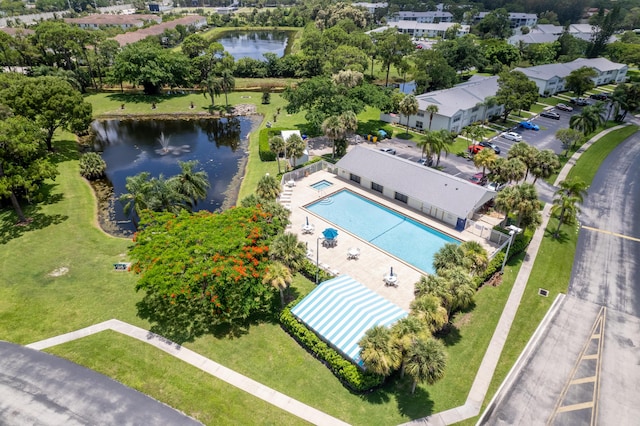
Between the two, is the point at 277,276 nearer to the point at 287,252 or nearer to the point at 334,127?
the point at 287,252

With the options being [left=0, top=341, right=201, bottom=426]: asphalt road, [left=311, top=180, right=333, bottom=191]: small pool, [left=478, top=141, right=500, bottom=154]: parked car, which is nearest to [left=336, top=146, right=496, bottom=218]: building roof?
[left=311, top=180, right=333, bottom=191]: small pool

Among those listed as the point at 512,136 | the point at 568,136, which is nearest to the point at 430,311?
the point at 568,136

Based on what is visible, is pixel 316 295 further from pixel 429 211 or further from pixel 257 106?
pixel 257 106

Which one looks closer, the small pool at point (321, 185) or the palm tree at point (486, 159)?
the palm tree at point (486, 159)

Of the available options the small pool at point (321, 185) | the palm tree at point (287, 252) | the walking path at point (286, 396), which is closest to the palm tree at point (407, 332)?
the walking path at point (286, 396)

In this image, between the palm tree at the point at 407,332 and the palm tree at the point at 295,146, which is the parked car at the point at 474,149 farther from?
the palm tree at the point at 407,332

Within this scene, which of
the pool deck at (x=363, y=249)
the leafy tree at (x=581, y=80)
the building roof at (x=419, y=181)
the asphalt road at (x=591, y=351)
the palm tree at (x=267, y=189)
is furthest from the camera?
the leafy tree at (x=581, y=80)

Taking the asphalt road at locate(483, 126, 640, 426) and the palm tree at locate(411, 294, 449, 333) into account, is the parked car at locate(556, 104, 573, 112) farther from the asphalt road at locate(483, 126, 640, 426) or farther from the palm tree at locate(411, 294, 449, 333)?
the palm tree at locate(411, 294, 449, 333)
